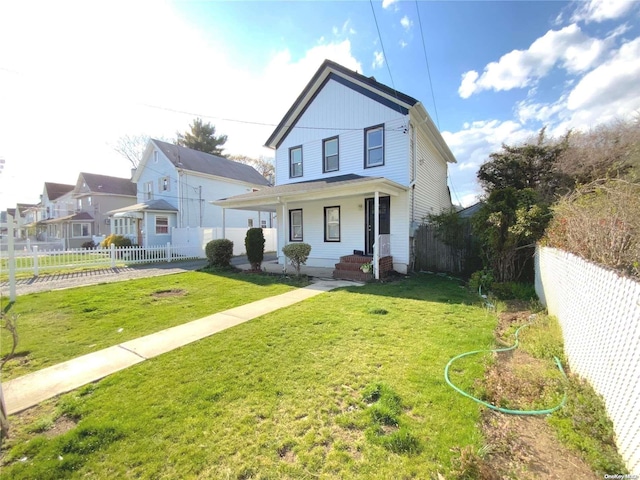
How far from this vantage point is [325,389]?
294 centimetres

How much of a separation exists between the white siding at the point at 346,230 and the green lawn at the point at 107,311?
3310mm

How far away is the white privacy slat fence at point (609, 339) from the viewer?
1933 mm

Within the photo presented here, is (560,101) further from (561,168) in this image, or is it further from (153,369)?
(153,369)

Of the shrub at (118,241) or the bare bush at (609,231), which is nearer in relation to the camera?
the bare bush at (609,231)

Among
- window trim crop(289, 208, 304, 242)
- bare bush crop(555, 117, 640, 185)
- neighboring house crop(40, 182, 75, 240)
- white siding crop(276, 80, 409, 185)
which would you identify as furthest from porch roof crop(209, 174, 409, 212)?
neighboring house crop(40, 182, 75, 240)

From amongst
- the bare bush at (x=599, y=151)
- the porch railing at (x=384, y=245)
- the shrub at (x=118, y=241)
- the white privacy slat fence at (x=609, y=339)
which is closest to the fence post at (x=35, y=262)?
the shrub at (x=118, y=241)

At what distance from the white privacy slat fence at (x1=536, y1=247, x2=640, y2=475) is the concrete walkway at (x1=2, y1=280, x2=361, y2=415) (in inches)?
190

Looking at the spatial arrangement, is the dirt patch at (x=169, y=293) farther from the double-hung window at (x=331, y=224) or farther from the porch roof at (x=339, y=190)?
the double-hung window at (x=331, y=224)

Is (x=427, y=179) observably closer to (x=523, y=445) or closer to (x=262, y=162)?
(x=523, y=445)

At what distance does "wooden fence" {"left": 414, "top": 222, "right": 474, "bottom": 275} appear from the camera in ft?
33.6

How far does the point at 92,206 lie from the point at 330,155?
1091 inches

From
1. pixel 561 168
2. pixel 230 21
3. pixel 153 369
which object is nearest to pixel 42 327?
pixel 153 369

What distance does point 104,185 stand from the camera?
2794 cm

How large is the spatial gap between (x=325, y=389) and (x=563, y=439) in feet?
6.83
